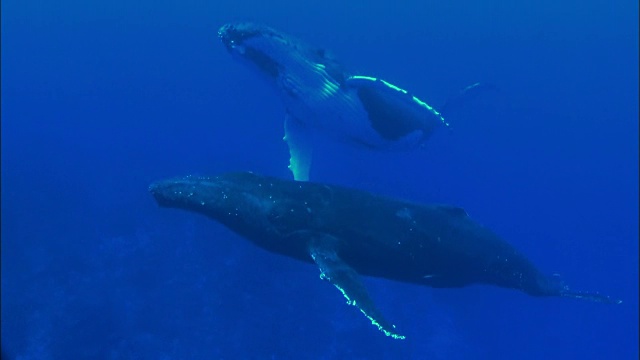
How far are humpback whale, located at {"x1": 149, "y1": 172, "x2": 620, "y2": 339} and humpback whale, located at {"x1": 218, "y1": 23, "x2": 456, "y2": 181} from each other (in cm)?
353

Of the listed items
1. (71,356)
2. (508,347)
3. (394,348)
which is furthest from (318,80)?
(508,347)

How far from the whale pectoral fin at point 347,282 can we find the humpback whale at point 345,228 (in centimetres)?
1

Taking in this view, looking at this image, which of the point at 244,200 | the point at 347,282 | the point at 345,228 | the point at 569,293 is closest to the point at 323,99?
the point at 345,228

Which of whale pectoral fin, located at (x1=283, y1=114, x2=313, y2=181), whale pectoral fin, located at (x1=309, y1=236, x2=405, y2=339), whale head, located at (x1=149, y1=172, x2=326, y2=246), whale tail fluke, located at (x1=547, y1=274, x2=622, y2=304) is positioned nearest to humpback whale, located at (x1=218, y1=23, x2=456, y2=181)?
whale pectoral fin, located at (x1=283, y1=114, x2=313, y2=181)

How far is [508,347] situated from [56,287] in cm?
1616

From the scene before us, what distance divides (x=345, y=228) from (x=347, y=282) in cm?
91

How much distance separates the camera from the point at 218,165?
1009 inches

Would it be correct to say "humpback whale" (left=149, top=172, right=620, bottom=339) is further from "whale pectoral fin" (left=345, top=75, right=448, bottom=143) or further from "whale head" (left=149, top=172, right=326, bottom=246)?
"whale pectoral fin" (left=345, top=75, right=448, bottom=143)

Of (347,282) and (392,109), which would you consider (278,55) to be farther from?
(347,282)

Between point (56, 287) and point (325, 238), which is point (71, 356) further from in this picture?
point (325, 238)

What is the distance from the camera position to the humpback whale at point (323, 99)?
37.3 ft

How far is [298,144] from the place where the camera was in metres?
13.5

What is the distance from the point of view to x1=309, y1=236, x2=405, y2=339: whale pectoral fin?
23.5 feet

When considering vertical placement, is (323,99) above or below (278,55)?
above
